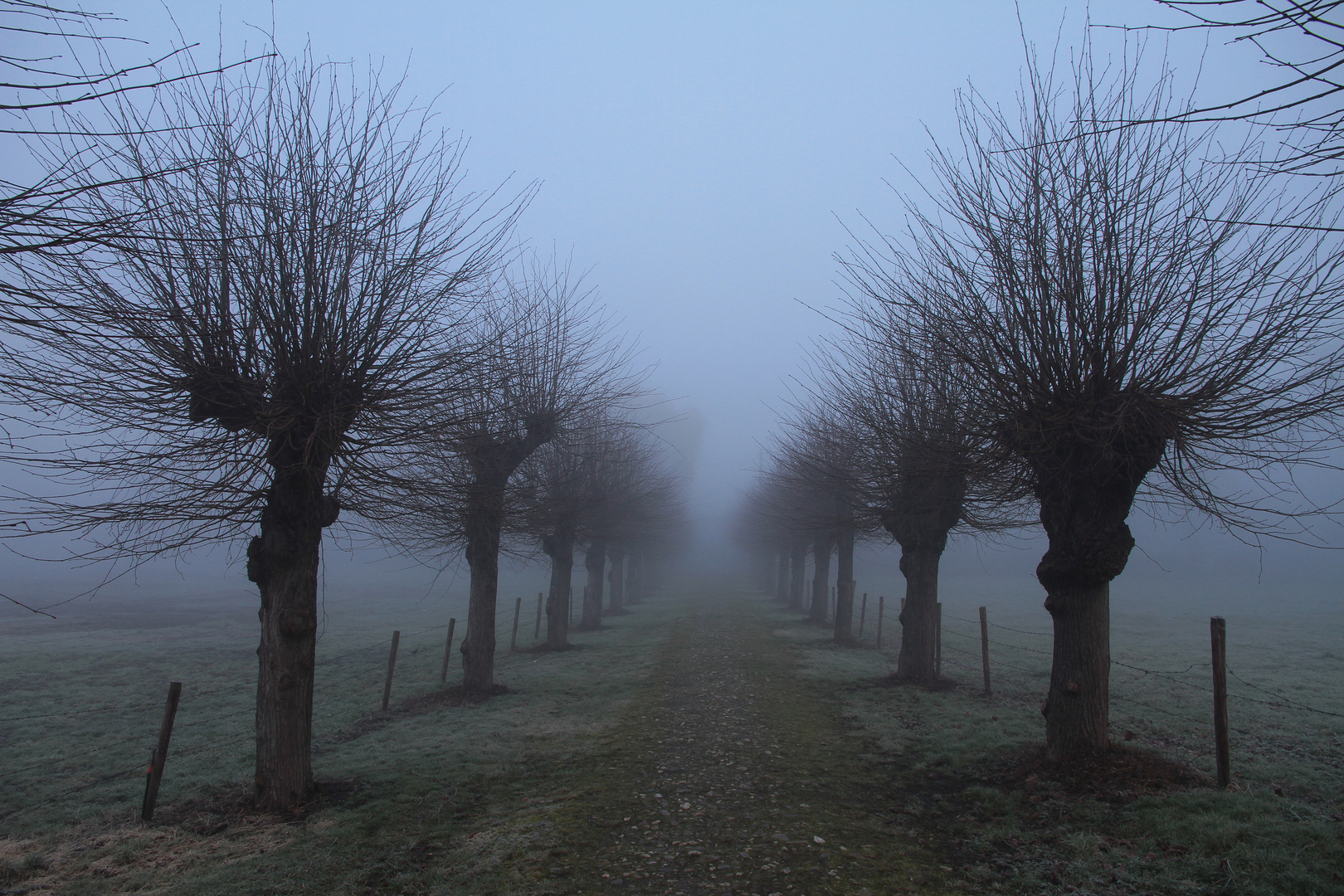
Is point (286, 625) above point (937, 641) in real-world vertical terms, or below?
above

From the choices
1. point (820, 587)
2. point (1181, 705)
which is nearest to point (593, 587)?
point (820, 587)

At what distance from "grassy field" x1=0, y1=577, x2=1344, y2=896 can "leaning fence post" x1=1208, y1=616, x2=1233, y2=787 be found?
291 mm

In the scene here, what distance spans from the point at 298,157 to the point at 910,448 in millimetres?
8075

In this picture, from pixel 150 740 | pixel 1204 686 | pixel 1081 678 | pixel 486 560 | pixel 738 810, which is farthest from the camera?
pixel 1204 686

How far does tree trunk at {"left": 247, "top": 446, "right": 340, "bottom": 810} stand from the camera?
270 inches

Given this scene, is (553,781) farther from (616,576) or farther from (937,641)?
(616,576)

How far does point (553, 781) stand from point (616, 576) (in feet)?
84.8

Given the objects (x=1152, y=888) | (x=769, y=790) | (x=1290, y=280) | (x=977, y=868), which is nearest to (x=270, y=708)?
(x=769, y=790)

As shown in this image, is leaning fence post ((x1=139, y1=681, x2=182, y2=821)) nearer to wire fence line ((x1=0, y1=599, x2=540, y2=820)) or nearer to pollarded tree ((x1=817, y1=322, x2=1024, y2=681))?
wire fence line ((x1=0, y1=599, x2=540, y2=820))

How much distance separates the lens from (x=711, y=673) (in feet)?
46.5

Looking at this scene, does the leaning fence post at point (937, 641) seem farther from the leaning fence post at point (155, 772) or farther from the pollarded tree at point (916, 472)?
the leaning fence post at point (155, 772)

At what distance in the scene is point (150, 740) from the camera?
403 inches

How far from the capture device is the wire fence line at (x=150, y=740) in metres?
7.98

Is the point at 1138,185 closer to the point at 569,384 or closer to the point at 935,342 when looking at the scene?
the point at 935,342
